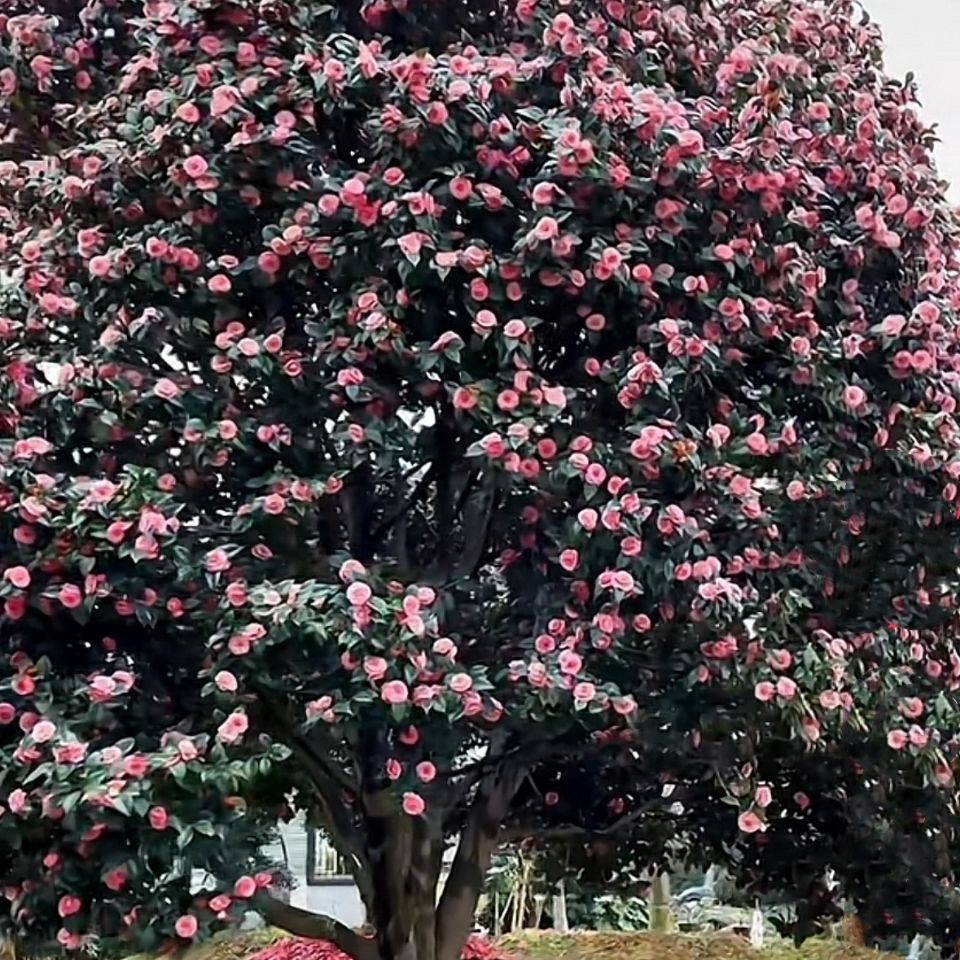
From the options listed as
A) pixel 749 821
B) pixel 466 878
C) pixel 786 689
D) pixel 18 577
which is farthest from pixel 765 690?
pixel 18 577

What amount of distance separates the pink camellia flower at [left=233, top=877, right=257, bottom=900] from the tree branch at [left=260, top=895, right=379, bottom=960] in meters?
0.96

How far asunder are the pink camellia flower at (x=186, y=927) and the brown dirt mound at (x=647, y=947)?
18.8 feet

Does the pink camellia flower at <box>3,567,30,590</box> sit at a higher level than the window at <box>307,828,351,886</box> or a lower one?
higher

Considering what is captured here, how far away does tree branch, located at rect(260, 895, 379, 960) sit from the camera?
12.2 ft

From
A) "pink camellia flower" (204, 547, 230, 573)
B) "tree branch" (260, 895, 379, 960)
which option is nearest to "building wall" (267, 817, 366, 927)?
"tree branch" (260, 895, 379, 960)

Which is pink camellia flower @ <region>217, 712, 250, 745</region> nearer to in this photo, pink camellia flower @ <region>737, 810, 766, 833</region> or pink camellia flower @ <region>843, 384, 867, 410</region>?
pink camellia flower @ <region>737, 810, 766, 833</region>

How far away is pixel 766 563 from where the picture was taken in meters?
2.96

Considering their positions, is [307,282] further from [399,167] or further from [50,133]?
[50,133]

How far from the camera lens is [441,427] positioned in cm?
321

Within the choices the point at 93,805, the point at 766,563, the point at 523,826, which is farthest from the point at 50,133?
the point at 523,826

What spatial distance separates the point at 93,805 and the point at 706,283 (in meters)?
1.88

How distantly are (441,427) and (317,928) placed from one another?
1.80m

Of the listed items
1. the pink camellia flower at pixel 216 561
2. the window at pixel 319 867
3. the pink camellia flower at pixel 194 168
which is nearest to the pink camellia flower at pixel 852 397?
the pink camellia flower at pixel 216 561

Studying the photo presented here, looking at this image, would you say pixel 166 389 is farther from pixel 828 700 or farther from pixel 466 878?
pixel 466 878
